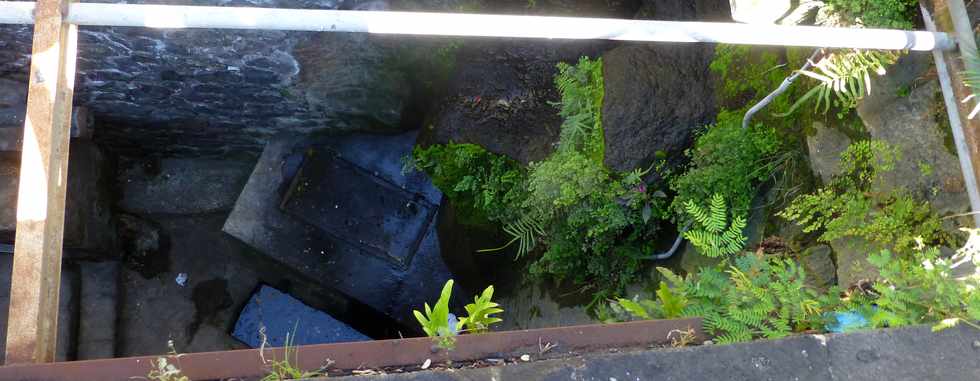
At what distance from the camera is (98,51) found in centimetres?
492

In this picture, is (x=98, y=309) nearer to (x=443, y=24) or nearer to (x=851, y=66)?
(x=443, y=24)

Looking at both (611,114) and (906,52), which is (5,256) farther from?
(906,52)

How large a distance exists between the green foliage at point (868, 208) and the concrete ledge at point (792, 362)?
3.04 ft

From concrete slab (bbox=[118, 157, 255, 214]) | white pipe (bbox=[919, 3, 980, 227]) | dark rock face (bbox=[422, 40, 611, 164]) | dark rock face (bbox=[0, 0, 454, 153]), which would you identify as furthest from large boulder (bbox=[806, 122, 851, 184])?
concrete slab (bbox=[118, 157, 255, 214])

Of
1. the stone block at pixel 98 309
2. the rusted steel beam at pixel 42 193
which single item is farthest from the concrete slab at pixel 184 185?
the rusted steel beam at pixel 42 193

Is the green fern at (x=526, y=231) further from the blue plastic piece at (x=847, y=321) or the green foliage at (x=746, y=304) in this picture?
the blue plastic piece at (x=847, y=321)

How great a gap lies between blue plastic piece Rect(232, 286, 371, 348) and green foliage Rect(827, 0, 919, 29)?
462 cm

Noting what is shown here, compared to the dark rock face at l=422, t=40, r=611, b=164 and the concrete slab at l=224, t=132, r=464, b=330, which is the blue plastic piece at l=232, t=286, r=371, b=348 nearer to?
the concrete slab at l=224, t=132, r=464, b=330

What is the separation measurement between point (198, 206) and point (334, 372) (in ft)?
16.8

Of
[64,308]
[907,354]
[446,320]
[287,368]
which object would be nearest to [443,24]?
[446,320]

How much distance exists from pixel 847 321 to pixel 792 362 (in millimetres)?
513

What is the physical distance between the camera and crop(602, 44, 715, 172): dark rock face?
4297 millimetres

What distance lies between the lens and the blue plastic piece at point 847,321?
107 inches

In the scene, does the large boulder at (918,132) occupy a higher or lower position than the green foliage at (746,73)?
lower
